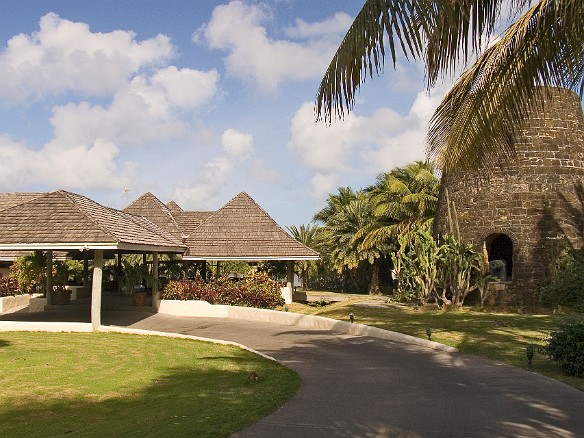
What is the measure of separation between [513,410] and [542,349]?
4.46 meters

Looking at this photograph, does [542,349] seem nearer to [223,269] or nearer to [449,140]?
[449,140]

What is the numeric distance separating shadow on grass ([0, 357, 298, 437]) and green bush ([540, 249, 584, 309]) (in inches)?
544

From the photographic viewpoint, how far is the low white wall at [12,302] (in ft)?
74.4

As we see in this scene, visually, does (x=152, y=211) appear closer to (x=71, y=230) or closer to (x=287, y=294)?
(x=287, y=294)

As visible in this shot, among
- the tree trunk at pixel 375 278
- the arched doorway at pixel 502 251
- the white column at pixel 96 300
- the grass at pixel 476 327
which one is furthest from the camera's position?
the tree trunk at pixel 375 278

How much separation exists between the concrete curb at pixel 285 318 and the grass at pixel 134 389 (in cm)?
Result: 388

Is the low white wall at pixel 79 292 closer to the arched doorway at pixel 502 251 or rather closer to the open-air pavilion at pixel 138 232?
the open-air pavilion at pixel 138 232

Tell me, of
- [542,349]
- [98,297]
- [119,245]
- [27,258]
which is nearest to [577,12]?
[542,349]

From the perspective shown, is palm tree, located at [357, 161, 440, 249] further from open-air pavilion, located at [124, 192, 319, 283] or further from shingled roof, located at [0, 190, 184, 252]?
shingled roof, located at [0, 190, 184, 252]

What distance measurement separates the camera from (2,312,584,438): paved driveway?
7.12 meters

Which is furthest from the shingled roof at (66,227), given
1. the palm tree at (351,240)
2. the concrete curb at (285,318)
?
the palm tree at (351,240)

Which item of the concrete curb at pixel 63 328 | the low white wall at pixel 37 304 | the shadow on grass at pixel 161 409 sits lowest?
the shadow on grass at pixel 161 409

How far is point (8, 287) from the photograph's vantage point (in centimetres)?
2545

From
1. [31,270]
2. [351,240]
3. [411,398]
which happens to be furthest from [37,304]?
[351,240]
